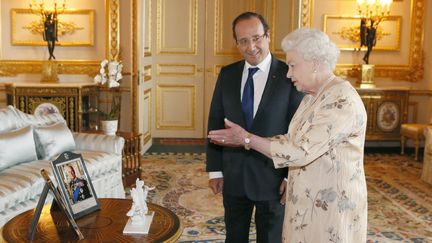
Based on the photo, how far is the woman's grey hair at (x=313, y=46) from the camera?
1923 mm

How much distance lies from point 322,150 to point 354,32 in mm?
5769

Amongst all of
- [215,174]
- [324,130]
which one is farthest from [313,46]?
[215,174]

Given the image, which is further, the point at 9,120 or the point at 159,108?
the point at 159,108

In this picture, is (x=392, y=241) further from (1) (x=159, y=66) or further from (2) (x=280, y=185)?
(1) (x=159, y=66)

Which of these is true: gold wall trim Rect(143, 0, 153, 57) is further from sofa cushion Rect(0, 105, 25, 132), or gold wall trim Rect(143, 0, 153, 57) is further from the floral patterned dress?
the floral patterned dress

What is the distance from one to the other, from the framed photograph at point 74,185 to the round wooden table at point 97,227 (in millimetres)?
44

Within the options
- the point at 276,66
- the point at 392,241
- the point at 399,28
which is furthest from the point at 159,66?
the point at 276,66

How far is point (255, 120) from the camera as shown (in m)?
2.45

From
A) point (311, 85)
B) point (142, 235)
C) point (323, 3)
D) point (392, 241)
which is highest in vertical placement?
point (323, 3)

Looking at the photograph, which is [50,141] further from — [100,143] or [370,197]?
[370,197]

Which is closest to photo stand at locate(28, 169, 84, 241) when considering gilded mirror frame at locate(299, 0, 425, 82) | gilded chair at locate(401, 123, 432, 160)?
gilded chair at locate(401, 123, 432, 160)

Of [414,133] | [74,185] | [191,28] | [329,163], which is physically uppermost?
[191,28]

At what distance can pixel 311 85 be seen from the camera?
1.98m

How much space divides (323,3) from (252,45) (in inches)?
201
